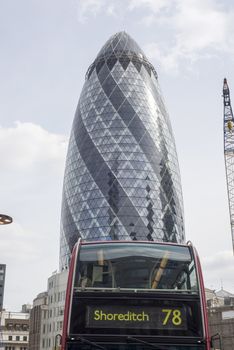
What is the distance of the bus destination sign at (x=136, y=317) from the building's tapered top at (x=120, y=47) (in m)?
104

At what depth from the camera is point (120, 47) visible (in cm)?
11112

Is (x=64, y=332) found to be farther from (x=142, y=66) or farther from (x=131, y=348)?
(x=142, y=66)

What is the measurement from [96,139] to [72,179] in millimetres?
9222

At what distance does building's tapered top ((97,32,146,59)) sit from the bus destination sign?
103993 mm

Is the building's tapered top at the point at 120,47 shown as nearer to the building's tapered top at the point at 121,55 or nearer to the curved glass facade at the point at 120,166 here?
the building's tapered top at the point at 121,55

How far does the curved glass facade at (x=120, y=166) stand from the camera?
91062 mm

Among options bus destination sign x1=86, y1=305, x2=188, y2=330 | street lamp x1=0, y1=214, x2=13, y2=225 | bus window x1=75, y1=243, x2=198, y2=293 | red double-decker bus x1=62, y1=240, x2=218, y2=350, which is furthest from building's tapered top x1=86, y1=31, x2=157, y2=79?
bus destination sign x1=86, y1=305, x2=188, y2=330

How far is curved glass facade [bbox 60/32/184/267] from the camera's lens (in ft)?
299

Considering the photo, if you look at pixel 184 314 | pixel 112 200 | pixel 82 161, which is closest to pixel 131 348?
pixel 184 314

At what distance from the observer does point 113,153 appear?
311 feet

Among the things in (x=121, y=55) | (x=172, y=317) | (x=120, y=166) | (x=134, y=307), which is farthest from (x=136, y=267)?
(x=121, y=55)

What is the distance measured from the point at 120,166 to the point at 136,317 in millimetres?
85073

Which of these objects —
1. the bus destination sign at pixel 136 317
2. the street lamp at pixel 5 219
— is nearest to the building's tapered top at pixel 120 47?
the street lamp at pixel 5 219

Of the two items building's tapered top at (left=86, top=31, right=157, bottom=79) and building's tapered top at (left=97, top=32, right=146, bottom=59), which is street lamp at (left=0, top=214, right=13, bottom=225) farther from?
building's tapered top at (left=97, top=32, right=146, bottom=59)
